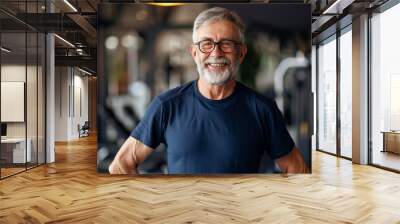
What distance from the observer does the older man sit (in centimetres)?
555

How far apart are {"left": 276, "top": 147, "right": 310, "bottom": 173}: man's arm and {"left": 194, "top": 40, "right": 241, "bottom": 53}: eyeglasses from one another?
1.73 m

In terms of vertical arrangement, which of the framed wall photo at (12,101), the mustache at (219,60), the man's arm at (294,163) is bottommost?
the man's arm at (294,163)

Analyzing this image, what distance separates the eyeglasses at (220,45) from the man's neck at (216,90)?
0.43 metres

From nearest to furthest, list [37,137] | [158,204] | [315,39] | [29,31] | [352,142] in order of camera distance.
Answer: [158,204], [29,31], [37,137], [352,142], [315,39]

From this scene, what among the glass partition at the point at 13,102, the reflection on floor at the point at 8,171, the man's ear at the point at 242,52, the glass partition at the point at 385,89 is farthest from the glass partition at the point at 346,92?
the reflection on floor at the point at 8,171

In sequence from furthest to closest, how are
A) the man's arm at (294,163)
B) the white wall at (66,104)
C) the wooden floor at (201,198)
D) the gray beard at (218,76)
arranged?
the white wall at (66,104)
the man's arm at (294,163)
the gray beard at (218,76)
the wooden floor at (201,198)

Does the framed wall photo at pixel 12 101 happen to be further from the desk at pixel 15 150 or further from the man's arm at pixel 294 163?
the man's arm at pixel 294 163

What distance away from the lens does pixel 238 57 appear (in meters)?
5.67

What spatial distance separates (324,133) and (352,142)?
7.16ft

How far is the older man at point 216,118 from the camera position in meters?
5.55

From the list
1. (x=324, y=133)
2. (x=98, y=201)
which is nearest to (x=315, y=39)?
(x=324, y=133)

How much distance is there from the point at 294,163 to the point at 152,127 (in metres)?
2.12

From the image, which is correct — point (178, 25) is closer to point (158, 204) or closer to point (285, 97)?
point (285, 97)

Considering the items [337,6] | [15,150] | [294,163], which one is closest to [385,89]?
[337,6]
